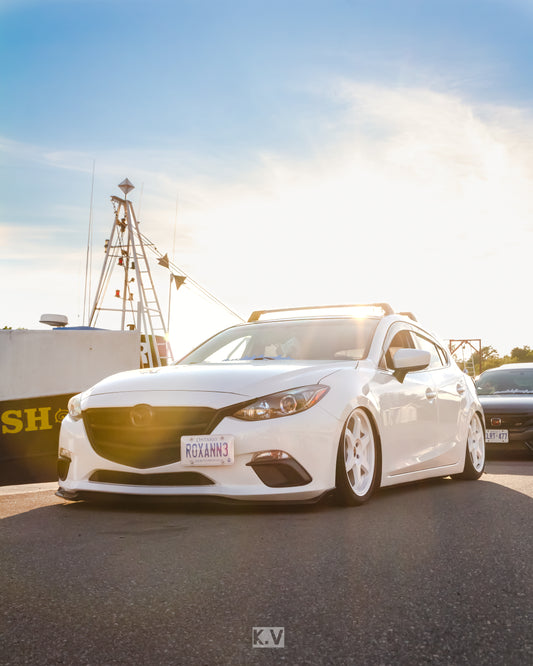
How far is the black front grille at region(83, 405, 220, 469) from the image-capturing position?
5.13 metres

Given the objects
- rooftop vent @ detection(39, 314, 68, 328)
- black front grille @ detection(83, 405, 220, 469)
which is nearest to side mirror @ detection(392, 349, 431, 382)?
black front grille @ detection(83, 405, 220, 469)

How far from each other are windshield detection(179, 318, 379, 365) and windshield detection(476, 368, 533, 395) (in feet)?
22.9

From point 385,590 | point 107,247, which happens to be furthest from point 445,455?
point 107,247

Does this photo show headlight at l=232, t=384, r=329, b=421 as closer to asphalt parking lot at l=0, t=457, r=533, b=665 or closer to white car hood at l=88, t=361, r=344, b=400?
white car hood at l=88, t=361, r=344, b=400

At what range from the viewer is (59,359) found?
455 inches

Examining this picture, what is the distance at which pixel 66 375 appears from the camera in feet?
38.0

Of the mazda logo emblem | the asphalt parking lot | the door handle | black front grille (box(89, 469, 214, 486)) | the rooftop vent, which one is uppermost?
the rooftop vent

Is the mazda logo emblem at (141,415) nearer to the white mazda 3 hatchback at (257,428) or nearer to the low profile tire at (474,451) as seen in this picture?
the white mazda 3 hatchback at (257,428)

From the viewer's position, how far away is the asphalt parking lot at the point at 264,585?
2.54m

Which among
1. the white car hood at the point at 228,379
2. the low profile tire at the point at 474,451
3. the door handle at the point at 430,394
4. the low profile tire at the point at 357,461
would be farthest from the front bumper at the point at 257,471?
the low profile tire at the point at 474,451

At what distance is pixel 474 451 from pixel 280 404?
11.4ft

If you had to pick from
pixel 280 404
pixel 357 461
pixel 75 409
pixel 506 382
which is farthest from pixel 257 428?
pixel 506 382

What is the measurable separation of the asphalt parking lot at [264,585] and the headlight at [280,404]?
62 centimetres

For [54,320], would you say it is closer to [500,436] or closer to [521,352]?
[500,436]
